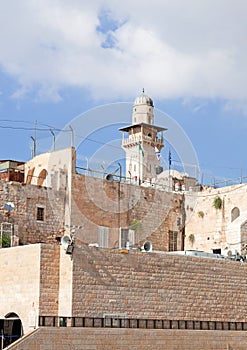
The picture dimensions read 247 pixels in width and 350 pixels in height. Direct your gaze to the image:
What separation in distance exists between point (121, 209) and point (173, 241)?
3.75 meters

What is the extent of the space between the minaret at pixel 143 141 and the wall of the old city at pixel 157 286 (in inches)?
581

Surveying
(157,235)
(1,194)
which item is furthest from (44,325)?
(157,235)

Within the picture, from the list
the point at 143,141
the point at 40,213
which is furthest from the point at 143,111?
the point at 40,213

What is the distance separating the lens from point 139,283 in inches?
899

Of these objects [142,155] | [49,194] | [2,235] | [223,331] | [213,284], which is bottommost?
[223,331]

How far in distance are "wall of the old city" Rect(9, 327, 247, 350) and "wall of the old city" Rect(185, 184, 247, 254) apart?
754cm

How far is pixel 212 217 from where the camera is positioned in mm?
33156

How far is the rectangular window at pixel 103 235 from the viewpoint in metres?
30.0

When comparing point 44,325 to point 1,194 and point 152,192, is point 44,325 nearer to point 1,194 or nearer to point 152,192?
point 1,194

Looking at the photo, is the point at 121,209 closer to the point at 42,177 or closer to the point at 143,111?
the point at 42,177

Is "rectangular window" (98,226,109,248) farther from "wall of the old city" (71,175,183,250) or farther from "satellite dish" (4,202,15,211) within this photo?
"satellite dish" (4,202,15,211)

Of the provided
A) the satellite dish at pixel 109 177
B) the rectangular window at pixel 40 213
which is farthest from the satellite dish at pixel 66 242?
the satellite dish at pixel 109 177

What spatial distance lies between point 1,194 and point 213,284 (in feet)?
29.4

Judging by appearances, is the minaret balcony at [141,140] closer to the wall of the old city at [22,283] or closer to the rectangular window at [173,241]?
the rectangular window at [173,241]
